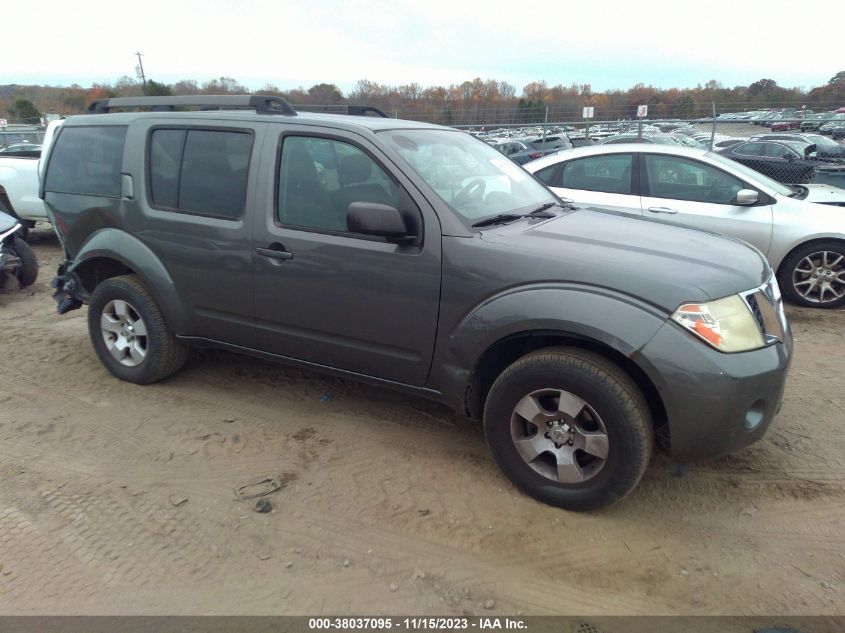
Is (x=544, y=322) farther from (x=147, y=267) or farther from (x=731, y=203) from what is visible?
(x=731, y=203)

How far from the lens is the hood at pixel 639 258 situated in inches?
109

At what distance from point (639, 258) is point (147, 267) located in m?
3.13

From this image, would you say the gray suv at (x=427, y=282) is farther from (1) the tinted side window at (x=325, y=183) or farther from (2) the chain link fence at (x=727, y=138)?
(2) the chain link fence at (x=727, y=138)

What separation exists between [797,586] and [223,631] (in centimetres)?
237

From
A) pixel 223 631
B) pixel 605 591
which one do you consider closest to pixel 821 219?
pixel 605 591

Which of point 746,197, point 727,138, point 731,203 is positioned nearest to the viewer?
point 746,197

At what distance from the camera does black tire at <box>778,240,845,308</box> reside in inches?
240

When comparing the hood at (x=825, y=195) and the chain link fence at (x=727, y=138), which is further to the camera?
the chain link fence at (x=727, y=138)

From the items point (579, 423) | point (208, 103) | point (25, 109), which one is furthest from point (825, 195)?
point (25, 109)

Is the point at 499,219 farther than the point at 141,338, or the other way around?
the point at 141,338

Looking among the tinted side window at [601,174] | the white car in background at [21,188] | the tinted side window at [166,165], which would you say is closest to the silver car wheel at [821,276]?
the tinted side window at [601,174]

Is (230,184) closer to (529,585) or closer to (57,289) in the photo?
(57,289)

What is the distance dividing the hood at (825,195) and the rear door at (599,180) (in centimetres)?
182

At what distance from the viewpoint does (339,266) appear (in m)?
3.39
